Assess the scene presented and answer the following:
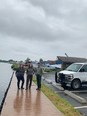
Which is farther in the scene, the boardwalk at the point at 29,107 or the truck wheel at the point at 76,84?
the truck wheel at the point at 76,84

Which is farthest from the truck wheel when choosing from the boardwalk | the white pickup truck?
the boardwalk

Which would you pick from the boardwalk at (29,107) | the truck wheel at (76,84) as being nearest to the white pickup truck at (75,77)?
the truck wheel at (76,84)

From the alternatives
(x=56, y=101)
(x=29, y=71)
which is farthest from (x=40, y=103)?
(x=29, y=71)

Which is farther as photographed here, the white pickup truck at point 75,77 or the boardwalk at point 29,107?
the white pickup truck at point 75,77

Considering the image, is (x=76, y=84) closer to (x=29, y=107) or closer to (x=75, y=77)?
(x=75, y=77)

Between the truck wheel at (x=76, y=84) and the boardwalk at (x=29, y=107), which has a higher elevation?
the truck wheel at (x=76, y=84)

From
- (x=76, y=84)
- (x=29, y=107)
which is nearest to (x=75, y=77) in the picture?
(x=76, y=84)

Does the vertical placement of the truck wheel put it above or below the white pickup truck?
below


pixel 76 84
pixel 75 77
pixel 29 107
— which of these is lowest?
pixel 29 107

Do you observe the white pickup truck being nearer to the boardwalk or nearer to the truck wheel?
the truck wheel

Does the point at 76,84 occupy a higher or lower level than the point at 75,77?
lower

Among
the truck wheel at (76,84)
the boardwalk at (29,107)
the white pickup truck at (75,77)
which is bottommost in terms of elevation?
the boardwalk at (29,107)

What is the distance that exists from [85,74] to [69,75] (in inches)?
46.9

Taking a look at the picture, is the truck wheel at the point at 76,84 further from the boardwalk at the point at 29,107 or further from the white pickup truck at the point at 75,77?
the boardwalk at the point at 29,107
